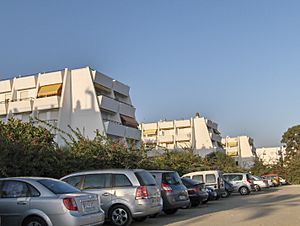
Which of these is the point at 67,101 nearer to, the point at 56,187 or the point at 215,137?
the point at 56,187

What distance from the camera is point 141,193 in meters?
14.3

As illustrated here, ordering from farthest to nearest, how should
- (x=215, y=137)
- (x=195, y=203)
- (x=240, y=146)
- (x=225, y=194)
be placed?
(x=240, y=146) < (x=215, y=137) < (x=225, y=194) < (x=195, y=203)

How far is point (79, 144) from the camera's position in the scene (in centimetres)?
2438

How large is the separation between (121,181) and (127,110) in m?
42.9

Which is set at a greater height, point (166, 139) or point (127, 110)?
point (127, 110)

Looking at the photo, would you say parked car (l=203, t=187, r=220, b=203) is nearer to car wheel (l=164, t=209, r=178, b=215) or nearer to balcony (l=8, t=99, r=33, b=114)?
car wheel (l=164, t=209, r=178, b=215)

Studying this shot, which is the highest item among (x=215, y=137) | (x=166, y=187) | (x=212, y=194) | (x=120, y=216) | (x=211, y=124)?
(x=211, y=124)

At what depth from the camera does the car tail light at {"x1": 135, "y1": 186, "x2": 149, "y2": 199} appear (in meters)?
14.2

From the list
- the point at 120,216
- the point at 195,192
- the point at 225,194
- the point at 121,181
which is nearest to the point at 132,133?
the point at 225,194

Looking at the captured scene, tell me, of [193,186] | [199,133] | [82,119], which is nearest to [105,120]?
[82,119]

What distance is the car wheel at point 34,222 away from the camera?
11086mm

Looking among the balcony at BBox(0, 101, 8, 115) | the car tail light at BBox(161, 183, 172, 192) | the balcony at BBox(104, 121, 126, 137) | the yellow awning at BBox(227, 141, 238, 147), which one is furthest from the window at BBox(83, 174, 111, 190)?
the yellow awning at BBox(227, 141, 238, 147)

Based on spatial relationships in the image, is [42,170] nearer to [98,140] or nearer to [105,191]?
[105,191]

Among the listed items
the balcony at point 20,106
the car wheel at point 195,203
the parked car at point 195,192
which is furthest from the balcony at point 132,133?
the car wheel at point 195,203
